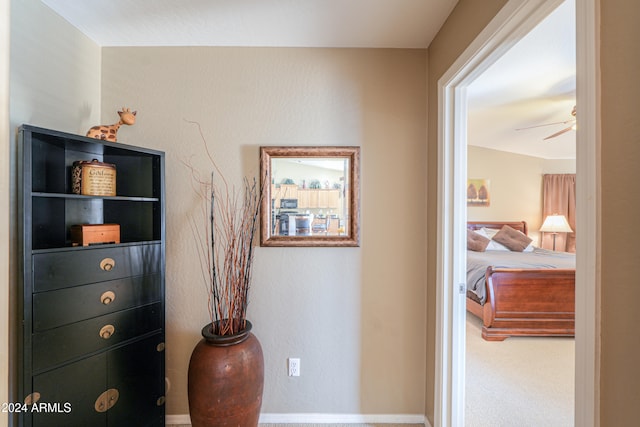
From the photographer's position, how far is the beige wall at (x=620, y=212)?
1.81 ft

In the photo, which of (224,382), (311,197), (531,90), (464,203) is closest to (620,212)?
(464,203)

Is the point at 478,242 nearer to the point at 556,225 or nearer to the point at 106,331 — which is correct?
the point at 556,225

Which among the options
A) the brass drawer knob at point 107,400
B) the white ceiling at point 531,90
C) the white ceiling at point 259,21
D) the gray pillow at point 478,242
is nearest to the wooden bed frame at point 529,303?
the gray pillow at point 478,242

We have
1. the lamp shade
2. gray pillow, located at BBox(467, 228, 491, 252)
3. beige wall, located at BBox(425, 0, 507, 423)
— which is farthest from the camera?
the lamp shade

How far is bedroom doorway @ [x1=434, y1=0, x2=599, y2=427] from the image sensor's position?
633 millimetres

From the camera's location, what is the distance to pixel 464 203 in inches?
56.3

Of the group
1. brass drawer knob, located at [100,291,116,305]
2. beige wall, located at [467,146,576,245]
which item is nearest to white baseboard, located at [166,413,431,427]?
brass drawer knob, located at [100,291,116,305]

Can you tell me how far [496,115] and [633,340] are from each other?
356 centimetres

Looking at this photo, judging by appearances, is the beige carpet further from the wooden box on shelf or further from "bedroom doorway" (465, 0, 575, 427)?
the wooden box on shelf

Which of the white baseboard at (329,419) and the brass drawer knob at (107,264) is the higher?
the brass drawer knob at (107,264)

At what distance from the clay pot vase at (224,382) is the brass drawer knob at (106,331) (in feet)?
1.41

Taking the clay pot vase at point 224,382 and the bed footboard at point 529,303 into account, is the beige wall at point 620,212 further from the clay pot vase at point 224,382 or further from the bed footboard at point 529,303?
the bed footboard at point 529,303

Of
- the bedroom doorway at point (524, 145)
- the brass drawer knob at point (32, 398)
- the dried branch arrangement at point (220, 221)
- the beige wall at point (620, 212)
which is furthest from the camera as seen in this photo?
the bedroom doorway at point (524, 145)

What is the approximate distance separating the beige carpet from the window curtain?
9.00 feet
